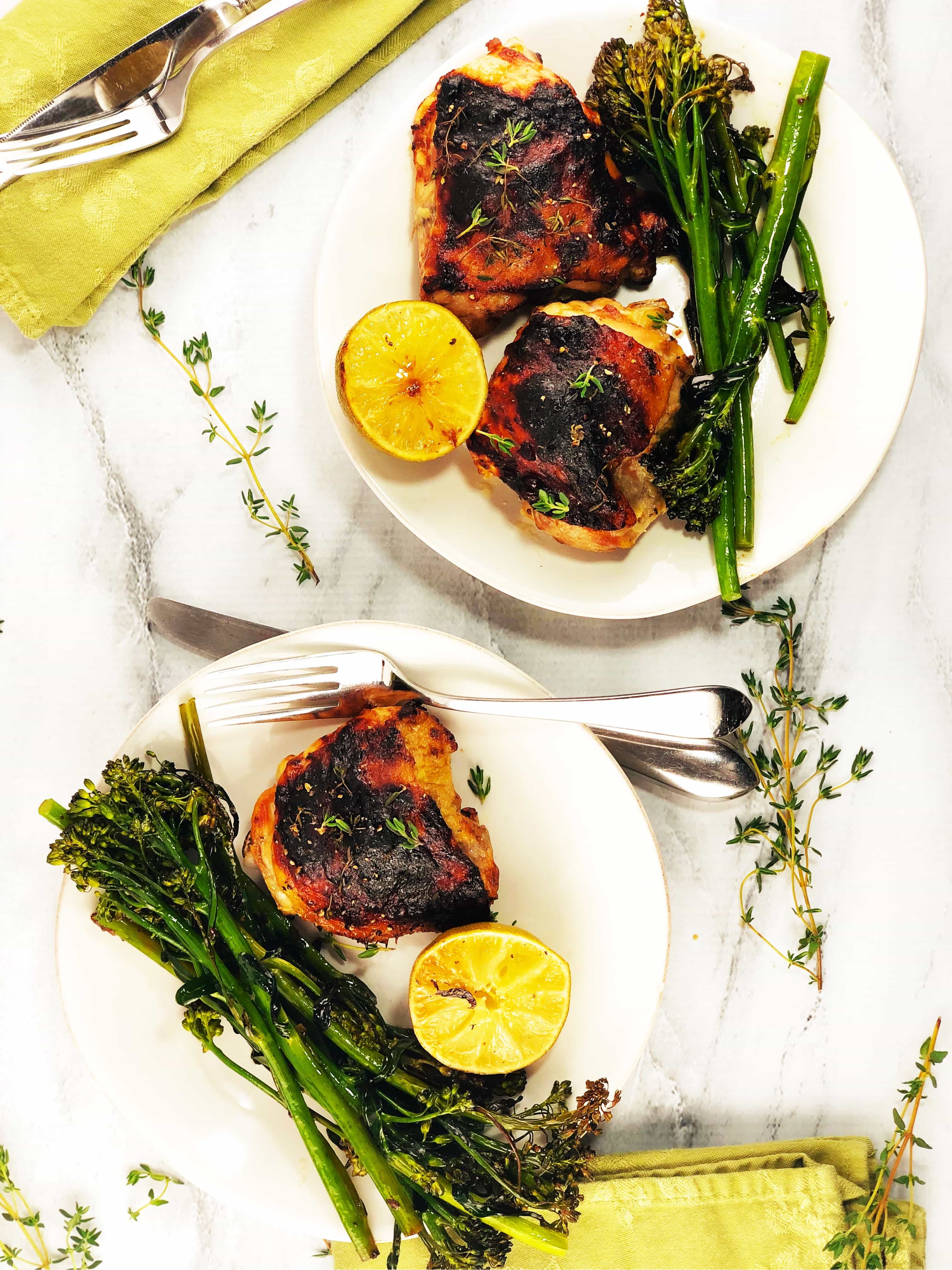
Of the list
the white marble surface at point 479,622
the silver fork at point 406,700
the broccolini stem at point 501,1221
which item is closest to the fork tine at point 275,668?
the silver fork at point 406,700

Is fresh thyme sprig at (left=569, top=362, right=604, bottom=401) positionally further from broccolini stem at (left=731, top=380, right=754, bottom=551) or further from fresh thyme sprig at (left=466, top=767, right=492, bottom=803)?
fresh thyme sprig at (left=466, top=767, right=492, bottom=803)

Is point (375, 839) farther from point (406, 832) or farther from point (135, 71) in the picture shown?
point (135, 71)

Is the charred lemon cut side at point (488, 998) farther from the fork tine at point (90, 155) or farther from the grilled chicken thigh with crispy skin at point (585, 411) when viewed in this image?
the fork tine at point (90, 155)

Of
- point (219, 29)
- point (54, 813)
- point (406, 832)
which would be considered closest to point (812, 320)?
point (406, 832)

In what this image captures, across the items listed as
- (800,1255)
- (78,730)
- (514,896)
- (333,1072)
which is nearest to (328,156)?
(78,730)

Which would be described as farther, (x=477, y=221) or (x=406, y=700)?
(x=406, y=700)

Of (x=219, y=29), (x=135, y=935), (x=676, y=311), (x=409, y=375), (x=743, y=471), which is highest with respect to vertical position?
(x=219, y=29)

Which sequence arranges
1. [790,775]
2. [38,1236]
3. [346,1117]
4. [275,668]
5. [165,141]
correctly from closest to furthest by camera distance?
1. [346,1117]
2. [275,668]
3. [165,141]
4. [790,775]
5. [38,1236]
